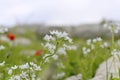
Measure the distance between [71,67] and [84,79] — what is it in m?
1.55

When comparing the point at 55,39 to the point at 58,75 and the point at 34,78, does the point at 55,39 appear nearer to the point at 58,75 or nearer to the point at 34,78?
the point at 34,78

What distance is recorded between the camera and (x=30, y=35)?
66.0 ft

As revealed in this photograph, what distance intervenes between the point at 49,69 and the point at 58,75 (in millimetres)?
2371

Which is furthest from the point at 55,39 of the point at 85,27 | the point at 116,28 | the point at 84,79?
the point at 85,27

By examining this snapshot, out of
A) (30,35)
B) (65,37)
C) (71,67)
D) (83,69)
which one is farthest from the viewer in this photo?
(30,35)

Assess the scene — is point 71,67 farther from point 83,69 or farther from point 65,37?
point 65,37

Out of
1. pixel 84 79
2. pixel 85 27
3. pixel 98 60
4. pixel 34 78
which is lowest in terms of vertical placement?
pixel 34 78

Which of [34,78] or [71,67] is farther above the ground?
[71,67]

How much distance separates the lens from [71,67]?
5996 mm

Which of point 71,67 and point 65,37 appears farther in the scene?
point 71,67

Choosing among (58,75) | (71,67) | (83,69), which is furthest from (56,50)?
(71,67)

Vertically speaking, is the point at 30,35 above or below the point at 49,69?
above

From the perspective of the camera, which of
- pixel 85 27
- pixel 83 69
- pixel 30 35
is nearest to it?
pixel 83 69

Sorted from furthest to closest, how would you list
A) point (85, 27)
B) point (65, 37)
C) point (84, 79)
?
point (85, 27) → point (84, 79) → point (65, 37)
